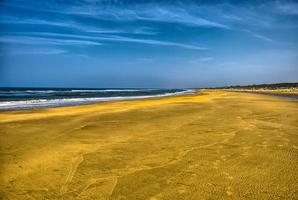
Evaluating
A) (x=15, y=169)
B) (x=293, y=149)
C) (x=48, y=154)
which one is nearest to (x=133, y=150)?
(x=48, y=154)

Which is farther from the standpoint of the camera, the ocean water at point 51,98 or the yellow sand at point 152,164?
the ocean water at point 51,98

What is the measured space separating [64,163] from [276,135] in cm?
611

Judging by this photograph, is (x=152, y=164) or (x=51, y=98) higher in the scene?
(x=51, y=98)

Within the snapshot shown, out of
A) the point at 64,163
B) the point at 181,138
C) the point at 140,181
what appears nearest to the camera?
the point at 140,181

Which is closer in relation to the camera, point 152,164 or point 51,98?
point 152,164

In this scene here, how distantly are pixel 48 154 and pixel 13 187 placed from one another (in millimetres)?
1782

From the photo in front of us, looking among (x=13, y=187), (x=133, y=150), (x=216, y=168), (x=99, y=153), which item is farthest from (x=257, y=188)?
(x=13, y=187)

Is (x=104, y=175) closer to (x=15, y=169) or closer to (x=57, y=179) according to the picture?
(x=57, y=179)

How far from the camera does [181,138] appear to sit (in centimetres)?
731

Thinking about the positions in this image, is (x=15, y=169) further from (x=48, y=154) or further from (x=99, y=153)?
(x=99, y=153)

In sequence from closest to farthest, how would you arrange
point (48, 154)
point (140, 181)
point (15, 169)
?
point (140, 181), point (15, 169), point (48, 154)

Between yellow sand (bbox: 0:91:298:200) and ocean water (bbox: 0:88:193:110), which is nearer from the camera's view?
yellow sand (bbox: 0:91:298:200)

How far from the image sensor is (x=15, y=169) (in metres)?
4.91

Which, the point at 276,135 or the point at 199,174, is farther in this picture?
the point at 276,135
